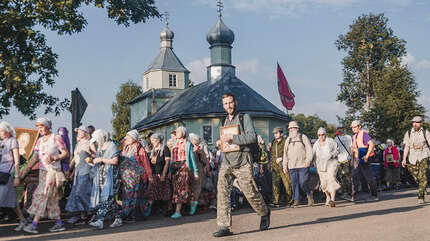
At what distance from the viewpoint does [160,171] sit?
11.5 metres

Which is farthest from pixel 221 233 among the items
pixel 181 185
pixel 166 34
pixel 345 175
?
pixel 166 34

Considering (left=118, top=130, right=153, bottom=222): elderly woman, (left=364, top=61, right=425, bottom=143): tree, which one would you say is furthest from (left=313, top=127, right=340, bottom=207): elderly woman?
(left=364, top=61, right=425, bottom=143): tree

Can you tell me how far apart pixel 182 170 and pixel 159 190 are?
70 centimetres

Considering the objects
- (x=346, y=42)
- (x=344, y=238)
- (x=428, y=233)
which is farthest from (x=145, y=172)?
(x=346, y=42)

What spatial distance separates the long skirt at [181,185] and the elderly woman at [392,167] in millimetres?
10642

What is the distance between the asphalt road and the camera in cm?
707

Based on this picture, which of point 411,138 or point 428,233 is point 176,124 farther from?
point 428,233

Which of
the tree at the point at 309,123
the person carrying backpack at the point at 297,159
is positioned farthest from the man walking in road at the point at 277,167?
the tree at the point at 309,123

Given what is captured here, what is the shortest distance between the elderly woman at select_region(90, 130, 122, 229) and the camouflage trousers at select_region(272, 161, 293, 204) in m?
4.63

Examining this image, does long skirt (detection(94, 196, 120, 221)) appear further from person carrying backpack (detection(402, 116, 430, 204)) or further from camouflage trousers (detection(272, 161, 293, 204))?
person carrying backpack (detection(402, 116, 430, 204))

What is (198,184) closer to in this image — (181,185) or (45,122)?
(181,185)

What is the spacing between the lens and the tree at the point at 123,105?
73.1 metres

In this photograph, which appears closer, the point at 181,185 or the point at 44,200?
the point at 44,200

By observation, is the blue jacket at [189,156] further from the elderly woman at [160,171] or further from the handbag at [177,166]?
the elderly woman at [160,171]
